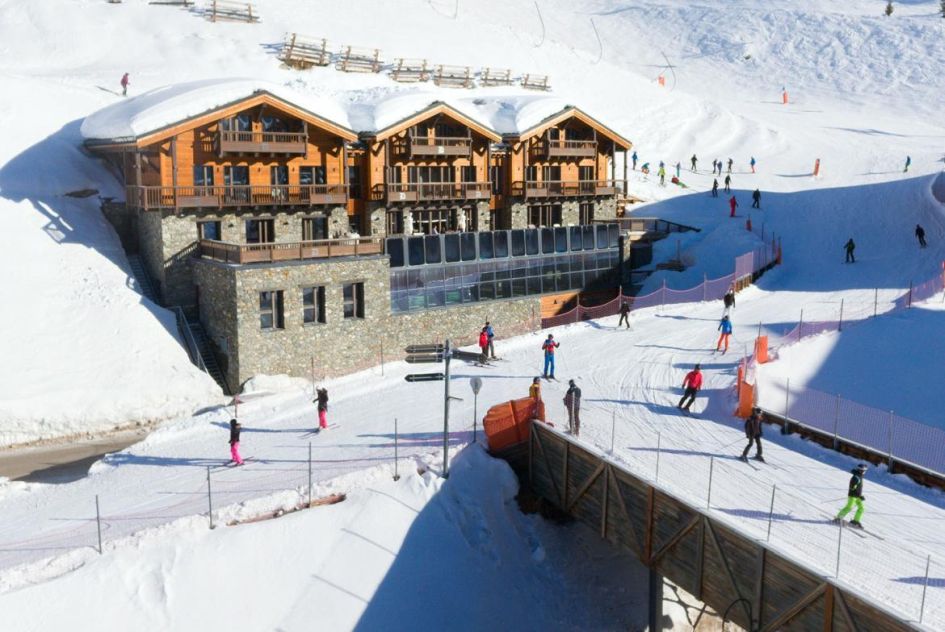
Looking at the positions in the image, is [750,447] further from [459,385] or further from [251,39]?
[251,39]

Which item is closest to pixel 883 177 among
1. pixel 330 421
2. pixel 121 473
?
pixel 330 421

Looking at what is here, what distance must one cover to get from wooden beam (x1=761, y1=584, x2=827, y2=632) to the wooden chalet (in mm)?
27887

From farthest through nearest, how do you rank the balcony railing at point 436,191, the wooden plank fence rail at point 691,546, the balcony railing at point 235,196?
the balcony railing at point 436,191, the balcony railing at point 235,196, the wooden plank fence rail at point 691,546

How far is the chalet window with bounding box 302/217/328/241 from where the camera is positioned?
38.9 m

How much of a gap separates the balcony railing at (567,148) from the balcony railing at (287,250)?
13639 mm

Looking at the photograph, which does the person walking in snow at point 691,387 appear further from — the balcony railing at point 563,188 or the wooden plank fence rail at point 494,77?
the wooden plank fence rail at point 494,77

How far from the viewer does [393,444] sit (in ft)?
80.0

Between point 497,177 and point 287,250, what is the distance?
53.0ft

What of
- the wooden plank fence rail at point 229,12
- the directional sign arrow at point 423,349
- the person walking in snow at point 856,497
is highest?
the wooden plank fence rail at point 229,12

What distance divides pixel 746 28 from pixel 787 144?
47.4m

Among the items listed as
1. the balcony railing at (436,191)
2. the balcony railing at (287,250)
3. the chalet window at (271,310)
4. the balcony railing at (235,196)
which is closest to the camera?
the balcony railing at (287,250)

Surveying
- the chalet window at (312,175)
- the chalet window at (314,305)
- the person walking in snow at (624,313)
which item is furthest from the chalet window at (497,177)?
the chalet window at (314,305)

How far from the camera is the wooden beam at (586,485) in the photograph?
21.2m

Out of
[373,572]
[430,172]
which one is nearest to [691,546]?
[373,572]
